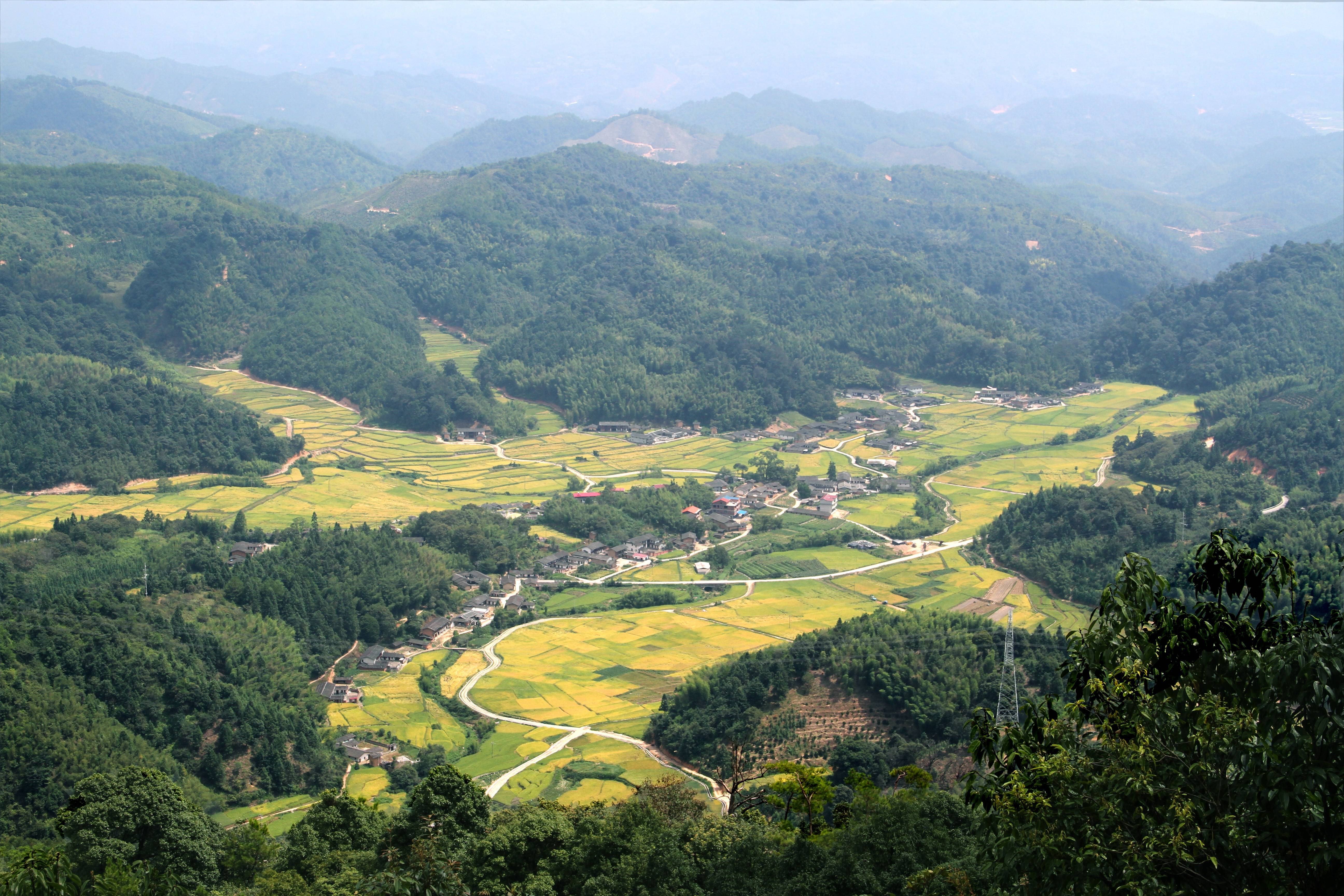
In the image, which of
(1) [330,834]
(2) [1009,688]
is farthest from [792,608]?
(1) [330,834]

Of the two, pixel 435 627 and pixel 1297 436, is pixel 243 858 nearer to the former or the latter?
pixel 435 627

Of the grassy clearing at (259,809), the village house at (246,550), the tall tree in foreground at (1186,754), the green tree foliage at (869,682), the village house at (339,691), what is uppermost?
the tall tree in foreground at (1186,754)

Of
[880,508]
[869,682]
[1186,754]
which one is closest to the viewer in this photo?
[1186,754]

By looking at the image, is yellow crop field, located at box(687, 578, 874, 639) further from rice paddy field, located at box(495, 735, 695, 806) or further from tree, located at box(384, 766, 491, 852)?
tree, located at box(384, 766, 491, 852)

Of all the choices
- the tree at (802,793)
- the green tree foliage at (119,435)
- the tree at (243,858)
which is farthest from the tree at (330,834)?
the green tree foliage at (119,435)

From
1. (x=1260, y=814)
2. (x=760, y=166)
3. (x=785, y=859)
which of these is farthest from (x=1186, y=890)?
(x=760, y=166)

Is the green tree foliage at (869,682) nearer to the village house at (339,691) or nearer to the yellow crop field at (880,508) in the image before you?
the village house at (339,691)
